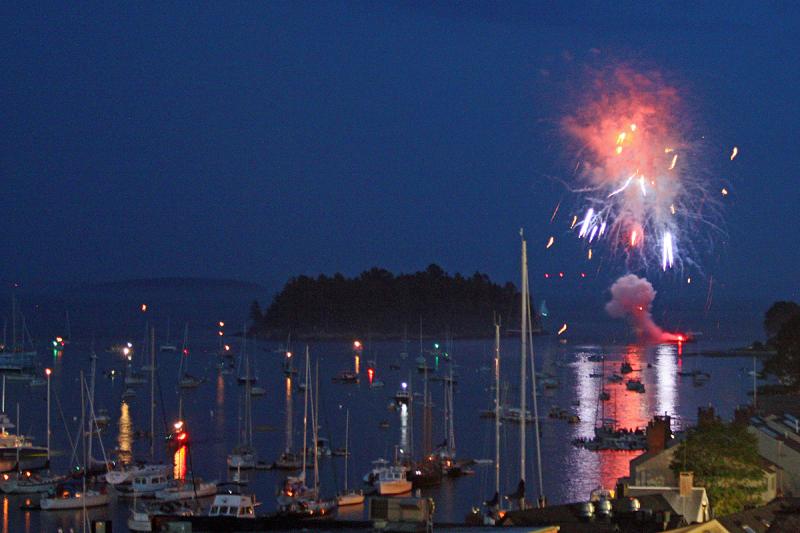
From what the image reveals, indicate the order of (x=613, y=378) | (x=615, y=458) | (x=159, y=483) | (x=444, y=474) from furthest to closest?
(x=613, y=378) < (x=615, y=458) < (x=444, y=474) < (x=159, y=483)

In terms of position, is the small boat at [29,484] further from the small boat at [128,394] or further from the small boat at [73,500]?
the small boat at [128,394]

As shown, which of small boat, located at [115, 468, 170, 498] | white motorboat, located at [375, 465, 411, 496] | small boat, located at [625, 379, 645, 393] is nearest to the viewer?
small boat, located at [115, 468, 170, 498]

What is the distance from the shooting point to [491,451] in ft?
142

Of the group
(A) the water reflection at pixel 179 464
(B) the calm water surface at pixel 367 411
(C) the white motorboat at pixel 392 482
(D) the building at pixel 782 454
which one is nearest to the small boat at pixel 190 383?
(B) the calm water surface at pixel 367 411

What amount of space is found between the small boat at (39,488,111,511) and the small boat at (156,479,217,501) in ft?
4.56

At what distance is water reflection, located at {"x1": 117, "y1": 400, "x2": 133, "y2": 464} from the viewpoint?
3966 cm

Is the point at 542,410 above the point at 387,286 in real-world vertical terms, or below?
below

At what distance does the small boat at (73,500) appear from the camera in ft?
103

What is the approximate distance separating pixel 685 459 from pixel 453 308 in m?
146

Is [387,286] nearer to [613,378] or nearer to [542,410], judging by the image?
[613,378]

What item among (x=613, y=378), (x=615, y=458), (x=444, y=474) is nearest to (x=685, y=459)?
(x=444, y=474)

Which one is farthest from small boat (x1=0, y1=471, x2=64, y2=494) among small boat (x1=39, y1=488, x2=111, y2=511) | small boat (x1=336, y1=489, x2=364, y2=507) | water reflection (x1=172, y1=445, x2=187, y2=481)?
small boat (x1=336, y1=489, x2=364, y2=507)

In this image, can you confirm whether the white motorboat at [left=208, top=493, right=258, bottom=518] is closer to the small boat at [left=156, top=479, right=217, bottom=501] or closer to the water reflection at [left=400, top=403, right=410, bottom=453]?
the small boat at [left=156, top=479, right=217, bottom=501]

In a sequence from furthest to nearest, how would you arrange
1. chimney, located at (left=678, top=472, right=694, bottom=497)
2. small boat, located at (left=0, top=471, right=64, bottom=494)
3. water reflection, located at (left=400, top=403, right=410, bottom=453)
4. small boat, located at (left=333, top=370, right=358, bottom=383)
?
small boat, located at (left=333, top=370, right=358, bottom=383) → water reflection, located at (left=400, top=403, right=410, bottom=453) → small boat, located at (left=0, top=471, right=64, bottom=494) → chimney, located at (left=678, top=472, right=694, bottom=497)
